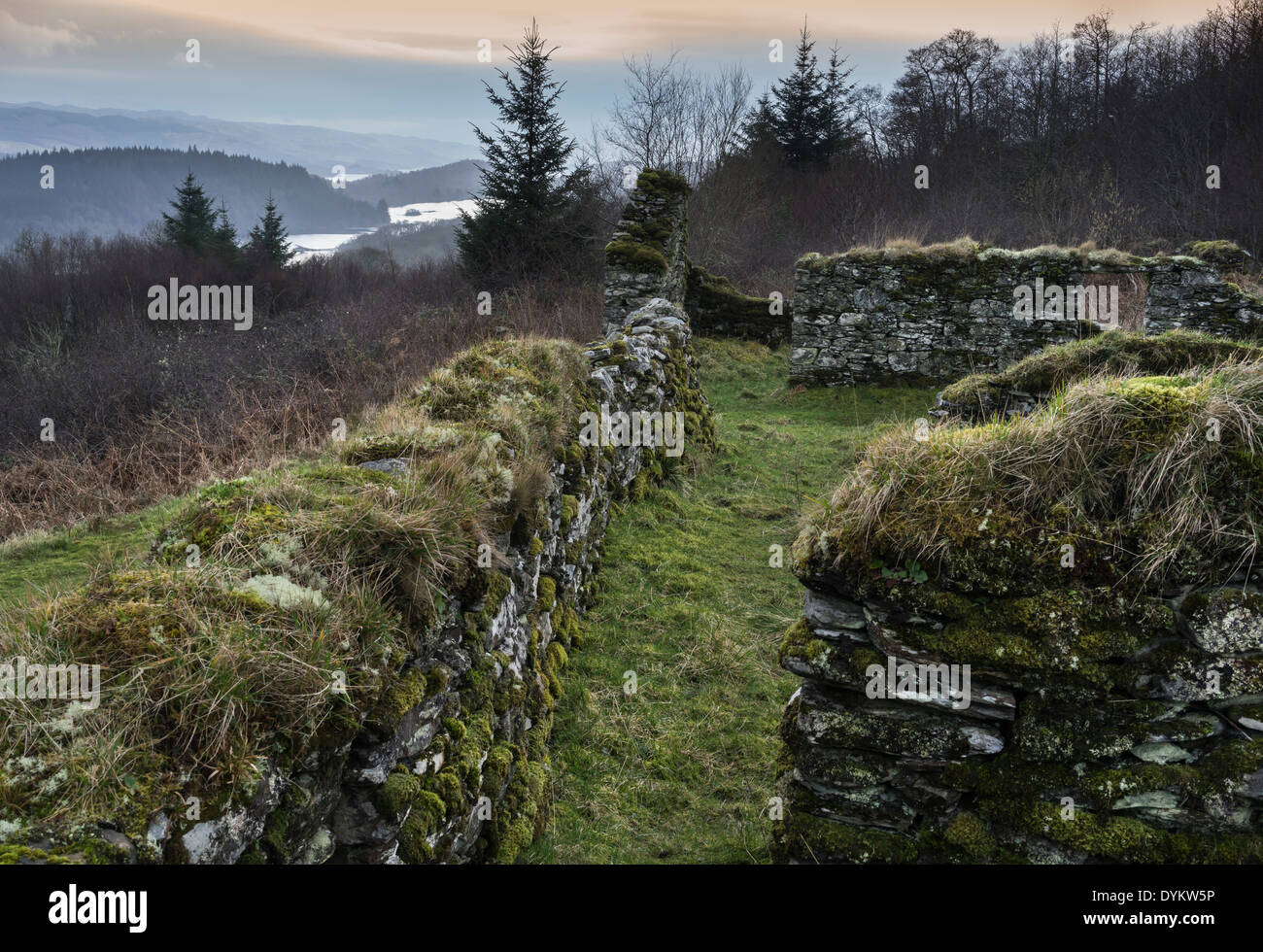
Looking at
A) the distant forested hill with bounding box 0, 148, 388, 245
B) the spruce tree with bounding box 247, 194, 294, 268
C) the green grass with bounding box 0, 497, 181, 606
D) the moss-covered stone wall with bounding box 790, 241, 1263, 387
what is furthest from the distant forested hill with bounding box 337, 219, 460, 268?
the green grass with bounding box 0, 497, 181, 606

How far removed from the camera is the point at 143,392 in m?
15.7

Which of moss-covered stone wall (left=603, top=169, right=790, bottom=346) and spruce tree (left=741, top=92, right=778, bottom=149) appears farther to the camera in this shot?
spruce tree (left=741, top=92, right=778, bottom=149)

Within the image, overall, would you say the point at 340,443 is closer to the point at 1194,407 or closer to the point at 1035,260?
the point at 1194,407

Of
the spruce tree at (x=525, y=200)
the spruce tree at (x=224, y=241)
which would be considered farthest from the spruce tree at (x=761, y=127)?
the spruce tree at (x=224, y=241)

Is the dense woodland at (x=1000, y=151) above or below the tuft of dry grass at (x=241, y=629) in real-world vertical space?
above

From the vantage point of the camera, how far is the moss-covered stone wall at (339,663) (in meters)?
2.04

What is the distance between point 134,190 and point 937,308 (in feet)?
372

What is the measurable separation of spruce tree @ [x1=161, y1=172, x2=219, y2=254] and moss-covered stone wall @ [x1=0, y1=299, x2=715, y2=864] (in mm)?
40820

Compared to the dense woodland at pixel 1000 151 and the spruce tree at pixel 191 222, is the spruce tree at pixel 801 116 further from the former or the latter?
the spruce tree at pixel 191 222

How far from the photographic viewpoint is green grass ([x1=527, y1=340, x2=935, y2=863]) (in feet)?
12.3

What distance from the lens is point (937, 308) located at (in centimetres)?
1370

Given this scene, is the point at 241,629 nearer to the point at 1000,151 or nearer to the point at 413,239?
the point at 1000,151

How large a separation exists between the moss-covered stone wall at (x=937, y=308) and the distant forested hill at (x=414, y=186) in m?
123

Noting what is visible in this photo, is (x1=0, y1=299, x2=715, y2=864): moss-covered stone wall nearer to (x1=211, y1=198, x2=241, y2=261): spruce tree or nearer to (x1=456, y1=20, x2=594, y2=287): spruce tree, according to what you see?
(x1=456, y1=20, x2=594, y2=287): spruce tree
